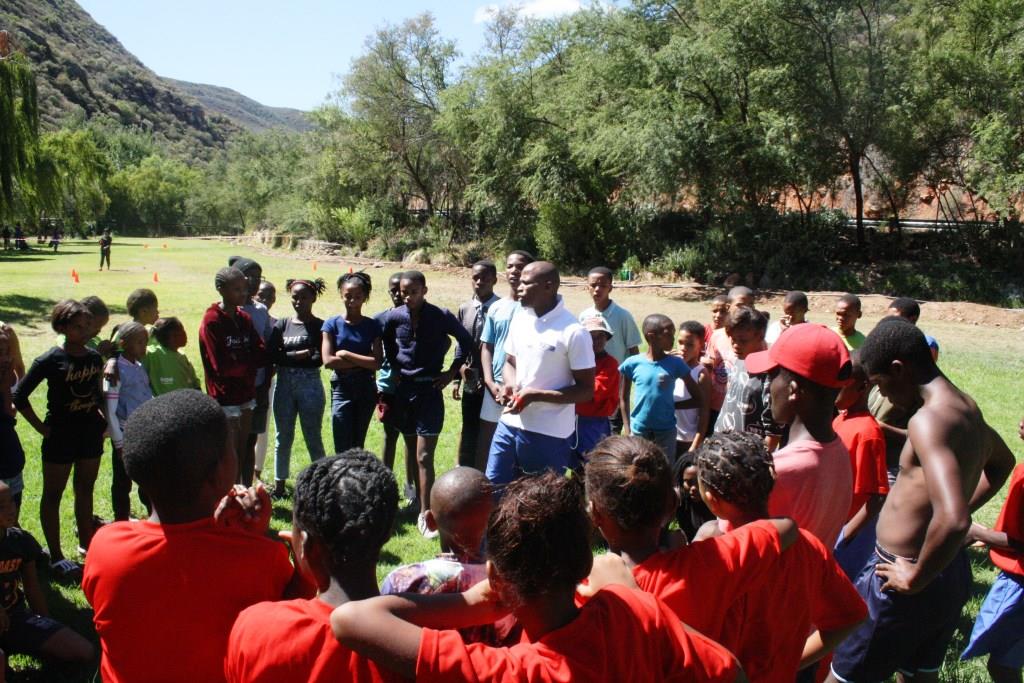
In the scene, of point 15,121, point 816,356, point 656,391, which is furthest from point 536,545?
point 15,121

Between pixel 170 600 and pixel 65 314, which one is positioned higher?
pixel 65 314

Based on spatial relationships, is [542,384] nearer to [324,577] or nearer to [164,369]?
[164,369]

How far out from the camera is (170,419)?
94.9 inches

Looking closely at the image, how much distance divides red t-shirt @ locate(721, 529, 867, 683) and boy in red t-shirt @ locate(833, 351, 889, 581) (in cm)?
96

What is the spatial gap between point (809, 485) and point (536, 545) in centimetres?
150

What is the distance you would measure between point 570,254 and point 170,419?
31188 millimetres

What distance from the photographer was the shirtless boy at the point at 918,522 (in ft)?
8.78

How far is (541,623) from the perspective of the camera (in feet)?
6.00

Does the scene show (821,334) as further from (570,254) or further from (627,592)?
(570,254)

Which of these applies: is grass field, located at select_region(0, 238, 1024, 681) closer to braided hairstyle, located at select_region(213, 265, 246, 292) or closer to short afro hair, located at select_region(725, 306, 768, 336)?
braided hairstyle, located at select_region(213, 265, 246, 292)

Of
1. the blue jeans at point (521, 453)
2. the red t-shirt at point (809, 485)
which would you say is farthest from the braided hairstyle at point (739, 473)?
the blue jeans at point (521, 453)

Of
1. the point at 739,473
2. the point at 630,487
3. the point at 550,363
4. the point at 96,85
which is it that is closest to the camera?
the point at 630,487

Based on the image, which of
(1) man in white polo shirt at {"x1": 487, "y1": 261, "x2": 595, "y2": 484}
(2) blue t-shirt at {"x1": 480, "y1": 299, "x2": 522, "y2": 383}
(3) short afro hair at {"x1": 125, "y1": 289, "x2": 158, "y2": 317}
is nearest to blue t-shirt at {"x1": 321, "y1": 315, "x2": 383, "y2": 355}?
(2) blue t-shirt at {"x1": 480, "y1": 299, "x2": 522, "y2": 383}

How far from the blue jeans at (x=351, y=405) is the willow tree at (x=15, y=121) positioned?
18.0 meters
